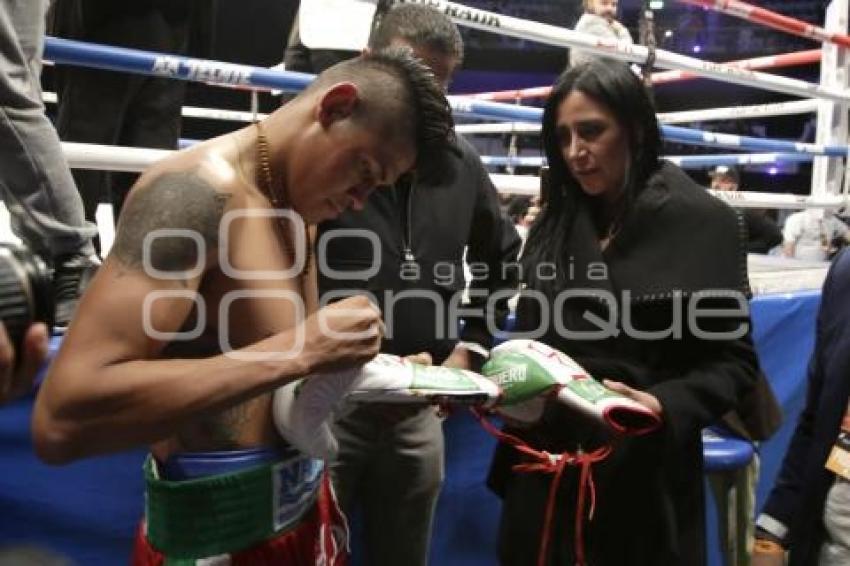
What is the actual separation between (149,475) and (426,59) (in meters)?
0.84

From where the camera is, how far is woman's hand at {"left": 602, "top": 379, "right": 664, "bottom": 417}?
3.47 ft

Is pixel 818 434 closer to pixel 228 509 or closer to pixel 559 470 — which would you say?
pixel 559 470

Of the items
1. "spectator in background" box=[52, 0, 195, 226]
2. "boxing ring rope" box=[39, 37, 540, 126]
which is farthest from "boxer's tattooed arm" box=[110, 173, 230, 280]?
"spectator in background" box=[52, 0, 195, 226]

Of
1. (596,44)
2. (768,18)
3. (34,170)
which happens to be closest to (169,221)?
(34,170)

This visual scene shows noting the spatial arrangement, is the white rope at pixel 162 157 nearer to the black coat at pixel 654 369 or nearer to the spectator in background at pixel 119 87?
the spectator in background at pixel 119 87

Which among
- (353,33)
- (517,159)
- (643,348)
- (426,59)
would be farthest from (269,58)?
(643,348)

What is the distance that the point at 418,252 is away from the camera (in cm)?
134

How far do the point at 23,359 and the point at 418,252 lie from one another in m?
0.80

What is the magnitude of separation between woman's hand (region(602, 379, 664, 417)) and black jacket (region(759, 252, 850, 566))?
1.25 ft

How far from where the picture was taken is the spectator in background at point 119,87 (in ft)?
5.34

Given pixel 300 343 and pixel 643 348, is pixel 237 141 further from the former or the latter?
pixel 643 348

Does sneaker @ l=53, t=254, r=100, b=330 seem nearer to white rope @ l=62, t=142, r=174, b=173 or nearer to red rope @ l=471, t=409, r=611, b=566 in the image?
white rope @ l=62, t=142, r=174, b=173

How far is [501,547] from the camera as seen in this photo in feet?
4.00

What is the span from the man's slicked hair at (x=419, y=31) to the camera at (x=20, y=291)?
2.81 ft
